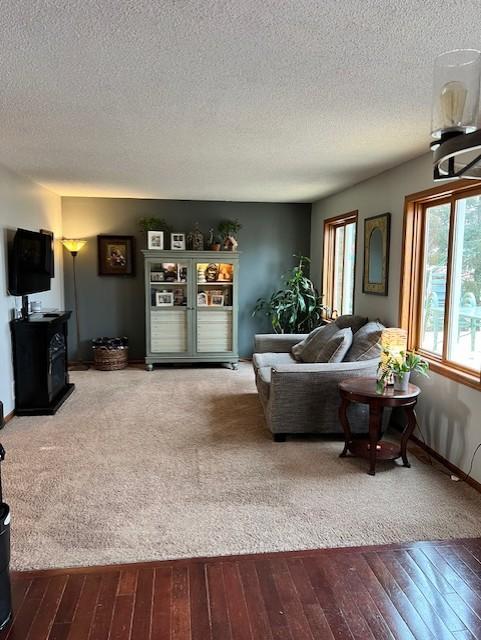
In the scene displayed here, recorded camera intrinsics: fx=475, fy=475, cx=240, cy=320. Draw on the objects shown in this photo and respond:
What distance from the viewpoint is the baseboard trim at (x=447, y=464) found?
3105mm

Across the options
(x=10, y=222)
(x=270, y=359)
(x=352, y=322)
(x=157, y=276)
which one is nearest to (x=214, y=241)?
(x=157, y=276)

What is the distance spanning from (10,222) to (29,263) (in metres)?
0.43

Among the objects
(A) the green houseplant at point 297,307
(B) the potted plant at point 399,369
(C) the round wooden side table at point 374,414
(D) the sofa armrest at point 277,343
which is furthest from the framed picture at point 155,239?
(B) the potted plant at point 399,369

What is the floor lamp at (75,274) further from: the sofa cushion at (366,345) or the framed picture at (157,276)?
the sofa cushion at (366,345)

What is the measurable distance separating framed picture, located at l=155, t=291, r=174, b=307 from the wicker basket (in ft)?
2.64

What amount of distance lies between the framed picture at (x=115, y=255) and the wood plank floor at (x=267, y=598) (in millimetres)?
4894

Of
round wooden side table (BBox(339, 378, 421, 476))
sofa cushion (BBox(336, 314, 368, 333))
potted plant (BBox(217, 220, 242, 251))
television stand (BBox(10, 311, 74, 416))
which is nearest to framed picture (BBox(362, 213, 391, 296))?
sofa cushion (BBox(336, 314, 368, 333))

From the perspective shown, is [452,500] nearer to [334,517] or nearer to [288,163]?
[334,517]

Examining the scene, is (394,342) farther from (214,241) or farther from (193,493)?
(214,241)

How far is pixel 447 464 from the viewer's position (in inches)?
135

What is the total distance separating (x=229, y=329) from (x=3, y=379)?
9.84 ft

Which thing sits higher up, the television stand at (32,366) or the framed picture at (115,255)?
the framed picture at (115,255)

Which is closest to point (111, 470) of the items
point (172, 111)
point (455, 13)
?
point (172, 111)

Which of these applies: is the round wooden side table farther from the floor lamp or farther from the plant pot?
the floor lamp
